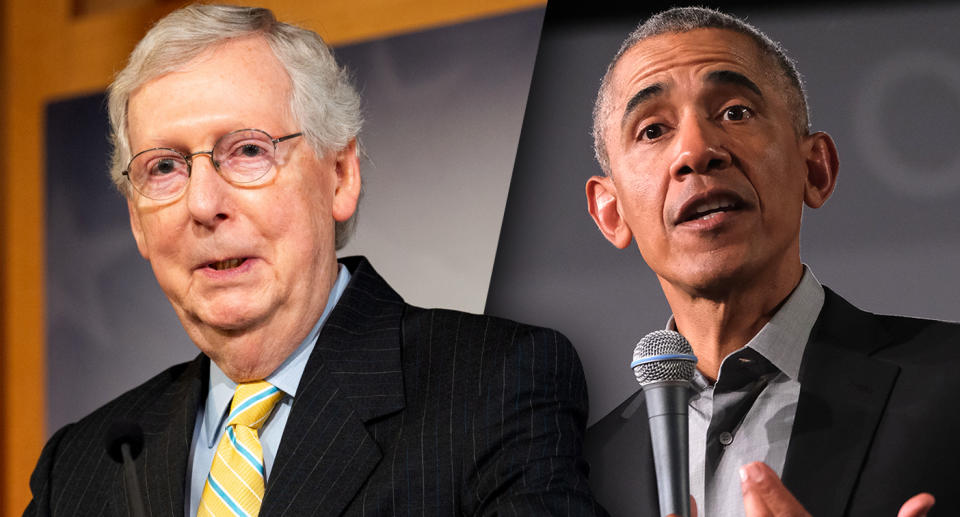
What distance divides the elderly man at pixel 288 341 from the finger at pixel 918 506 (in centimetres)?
50

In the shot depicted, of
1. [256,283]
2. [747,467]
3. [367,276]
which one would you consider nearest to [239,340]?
[256,283]

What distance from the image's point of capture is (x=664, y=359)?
5.46 feet

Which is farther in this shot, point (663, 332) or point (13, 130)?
point (13, 130)

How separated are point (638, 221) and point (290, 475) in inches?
31.1

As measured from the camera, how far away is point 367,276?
6.97ft

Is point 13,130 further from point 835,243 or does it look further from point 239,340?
point 835,243

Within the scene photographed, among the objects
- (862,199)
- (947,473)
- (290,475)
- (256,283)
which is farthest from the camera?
(256,283)

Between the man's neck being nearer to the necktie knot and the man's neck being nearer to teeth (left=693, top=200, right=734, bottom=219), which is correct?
teeth (left=693, top=200, right=734, bottom=219)

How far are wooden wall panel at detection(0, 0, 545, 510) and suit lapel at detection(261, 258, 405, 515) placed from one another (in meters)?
1.37

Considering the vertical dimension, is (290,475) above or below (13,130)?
below

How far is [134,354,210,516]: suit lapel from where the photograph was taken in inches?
78.7

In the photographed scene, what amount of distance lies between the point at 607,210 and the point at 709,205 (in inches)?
8.8

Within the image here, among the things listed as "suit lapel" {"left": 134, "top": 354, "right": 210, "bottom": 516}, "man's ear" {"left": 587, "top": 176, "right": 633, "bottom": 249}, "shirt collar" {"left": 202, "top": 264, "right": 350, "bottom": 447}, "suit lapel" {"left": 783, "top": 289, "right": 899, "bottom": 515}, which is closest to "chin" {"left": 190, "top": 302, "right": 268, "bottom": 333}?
"shirt collar" {"left": 202, "top": 264, "right": 350, "bottom": 447}

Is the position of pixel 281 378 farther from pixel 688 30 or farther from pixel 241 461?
pixel 688 30
